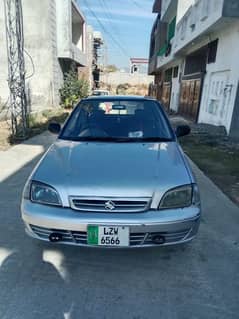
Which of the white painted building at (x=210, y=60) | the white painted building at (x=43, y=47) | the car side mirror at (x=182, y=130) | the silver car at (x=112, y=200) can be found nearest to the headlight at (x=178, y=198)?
the silver car at (x=112, y=200)

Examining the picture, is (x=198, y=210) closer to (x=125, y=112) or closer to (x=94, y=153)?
(x=94, y=153)

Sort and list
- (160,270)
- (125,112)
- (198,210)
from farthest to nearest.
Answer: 1. (125,112)
2. (160,270)
3. (198,210)

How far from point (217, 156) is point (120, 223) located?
5702 mm

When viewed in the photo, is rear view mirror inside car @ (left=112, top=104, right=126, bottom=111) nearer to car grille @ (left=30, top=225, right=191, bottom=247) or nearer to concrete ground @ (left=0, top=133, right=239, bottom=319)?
concrete ground @ (left=0, top=133, right=239, bottom=319)

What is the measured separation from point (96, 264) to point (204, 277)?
1.01 m

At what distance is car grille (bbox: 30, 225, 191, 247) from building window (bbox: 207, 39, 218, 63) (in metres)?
11.3

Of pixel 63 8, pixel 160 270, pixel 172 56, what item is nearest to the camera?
pixel 160 270

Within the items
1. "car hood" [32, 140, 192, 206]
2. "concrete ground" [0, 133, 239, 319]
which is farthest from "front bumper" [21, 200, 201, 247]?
"concrete ground" [0, 133, 239, 319]

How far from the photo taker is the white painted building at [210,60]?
9328 mm

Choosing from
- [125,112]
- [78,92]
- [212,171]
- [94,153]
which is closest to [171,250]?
[94,153]

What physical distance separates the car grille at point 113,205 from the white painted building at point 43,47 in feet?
49.7

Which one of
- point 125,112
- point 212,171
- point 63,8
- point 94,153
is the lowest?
point 212,171

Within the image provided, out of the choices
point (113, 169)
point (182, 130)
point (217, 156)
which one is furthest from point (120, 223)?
point (217, 156)

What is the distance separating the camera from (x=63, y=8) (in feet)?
58.0
